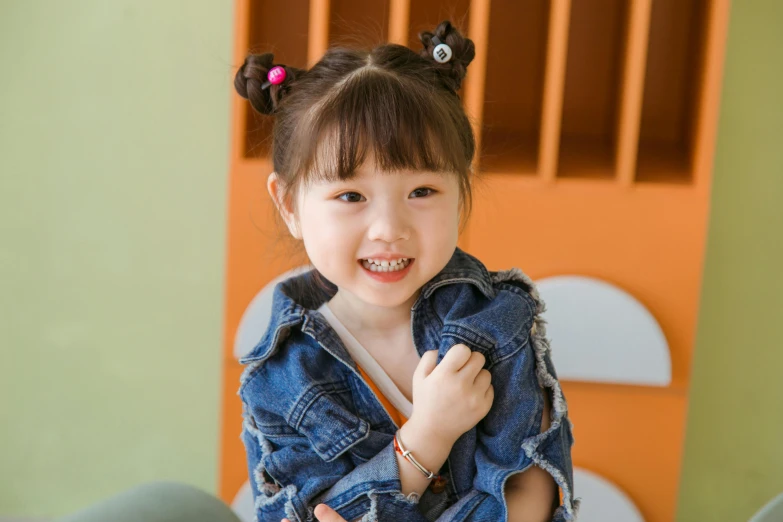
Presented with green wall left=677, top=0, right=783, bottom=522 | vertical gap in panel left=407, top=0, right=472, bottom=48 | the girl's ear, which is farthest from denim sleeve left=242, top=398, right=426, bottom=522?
green wall left=677, top=0, right=783, bottom=522

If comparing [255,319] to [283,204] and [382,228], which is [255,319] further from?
[382,228]

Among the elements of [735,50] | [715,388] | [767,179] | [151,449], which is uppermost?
[735,50]

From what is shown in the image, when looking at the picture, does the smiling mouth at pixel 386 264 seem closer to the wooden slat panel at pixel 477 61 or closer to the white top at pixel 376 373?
the white top at pixel 376 373

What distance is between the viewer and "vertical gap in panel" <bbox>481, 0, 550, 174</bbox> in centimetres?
167

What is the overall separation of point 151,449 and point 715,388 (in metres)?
1.34

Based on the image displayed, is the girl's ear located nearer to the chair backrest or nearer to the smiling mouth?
the smiling mouth

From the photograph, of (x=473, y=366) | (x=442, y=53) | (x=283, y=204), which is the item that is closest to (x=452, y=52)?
(x=442, y=53)

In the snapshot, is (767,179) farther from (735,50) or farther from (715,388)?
(715,388)

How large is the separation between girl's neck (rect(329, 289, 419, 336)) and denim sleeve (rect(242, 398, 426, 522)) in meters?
0.15

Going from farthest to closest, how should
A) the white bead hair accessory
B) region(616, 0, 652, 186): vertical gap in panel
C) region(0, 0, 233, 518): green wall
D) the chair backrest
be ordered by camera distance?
region(0, 0, 233, 518): green wall < region(616, 0, 652, 186): vertical gap in panel < the white bead hair accessory < the chair backrest

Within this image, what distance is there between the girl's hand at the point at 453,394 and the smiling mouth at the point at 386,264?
11cm

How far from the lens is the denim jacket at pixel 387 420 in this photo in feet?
3.08

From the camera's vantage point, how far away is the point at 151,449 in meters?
2.08

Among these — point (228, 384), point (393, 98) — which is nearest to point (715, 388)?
point (228, 384)
